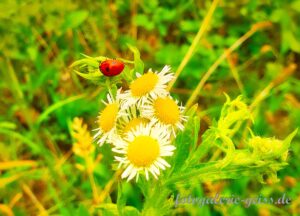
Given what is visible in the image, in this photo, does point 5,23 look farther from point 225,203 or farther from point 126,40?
point 225,203

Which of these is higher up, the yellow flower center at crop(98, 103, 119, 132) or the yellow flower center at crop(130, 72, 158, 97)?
the yellow flower center at crop(130, 72, 158, 97)

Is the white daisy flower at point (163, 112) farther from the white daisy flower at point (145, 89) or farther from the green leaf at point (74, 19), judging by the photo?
the green leaf at point (74, 19)

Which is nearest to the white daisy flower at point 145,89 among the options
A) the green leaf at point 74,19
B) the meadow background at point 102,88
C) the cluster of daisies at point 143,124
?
the cluster of daisies at point 143,124

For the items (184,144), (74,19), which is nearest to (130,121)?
(184,144)

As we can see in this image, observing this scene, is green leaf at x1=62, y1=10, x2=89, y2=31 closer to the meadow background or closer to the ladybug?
the meadow background

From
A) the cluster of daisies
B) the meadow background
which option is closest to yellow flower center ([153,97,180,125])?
the cluster of daisies

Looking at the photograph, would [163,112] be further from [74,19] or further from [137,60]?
[74,19]

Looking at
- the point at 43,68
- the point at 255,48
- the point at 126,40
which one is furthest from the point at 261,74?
the point at 43,68
